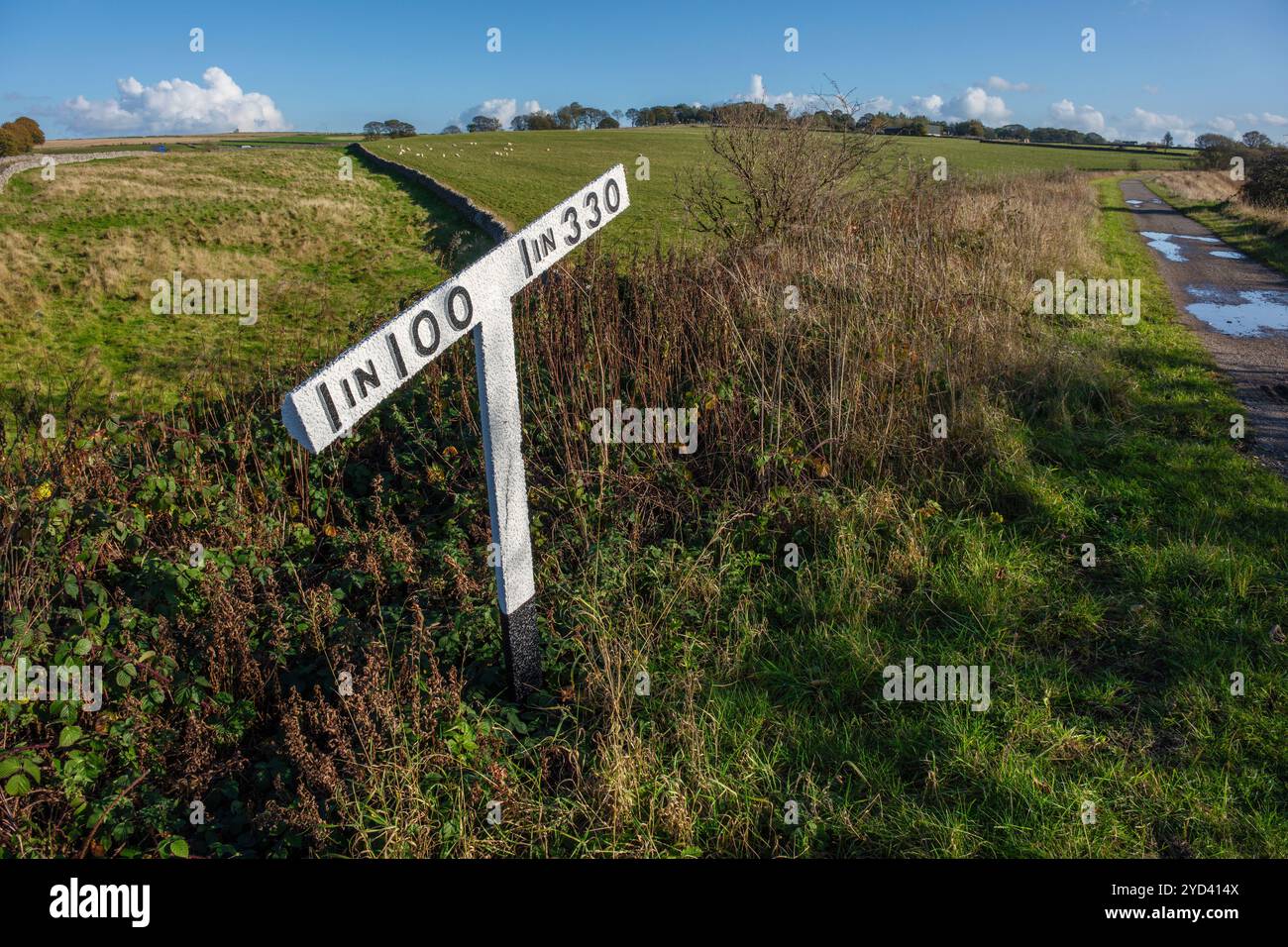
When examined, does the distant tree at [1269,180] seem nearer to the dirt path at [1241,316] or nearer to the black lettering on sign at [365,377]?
the dirt path at [1241,316]

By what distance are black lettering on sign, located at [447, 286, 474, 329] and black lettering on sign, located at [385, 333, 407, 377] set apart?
0.25m

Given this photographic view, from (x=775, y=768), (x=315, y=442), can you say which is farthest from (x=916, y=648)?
(x=315, y=442)

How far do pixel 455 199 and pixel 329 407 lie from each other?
78.9ft

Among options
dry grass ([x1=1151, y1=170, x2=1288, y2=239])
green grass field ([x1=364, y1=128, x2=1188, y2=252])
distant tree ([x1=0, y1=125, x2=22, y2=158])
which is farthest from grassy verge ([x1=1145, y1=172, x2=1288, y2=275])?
distant tree ([x1=0, y1=125, x2=22, y2=158])

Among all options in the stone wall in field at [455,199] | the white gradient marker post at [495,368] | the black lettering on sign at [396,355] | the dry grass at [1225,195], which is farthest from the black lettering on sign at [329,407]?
the dry grass at [1225,195]

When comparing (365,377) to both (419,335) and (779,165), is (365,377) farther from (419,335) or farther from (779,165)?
(779,165)

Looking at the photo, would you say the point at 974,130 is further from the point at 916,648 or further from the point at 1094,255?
the point at 916,648

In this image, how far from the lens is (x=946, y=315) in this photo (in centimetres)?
582

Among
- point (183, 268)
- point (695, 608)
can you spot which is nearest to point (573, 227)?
point (695, 608)

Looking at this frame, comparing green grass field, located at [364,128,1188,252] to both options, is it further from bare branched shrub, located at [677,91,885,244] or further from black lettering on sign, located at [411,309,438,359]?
black lettering on sign, located at [411,309,438,359]

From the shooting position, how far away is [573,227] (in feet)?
8.92

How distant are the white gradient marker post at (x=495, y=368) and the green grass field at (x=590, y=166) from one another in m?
3.79

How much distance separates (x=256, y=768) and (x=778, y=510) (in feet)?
9.27

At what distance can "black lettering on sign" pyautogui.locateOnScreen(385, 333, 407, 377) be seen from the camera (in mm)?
2115
